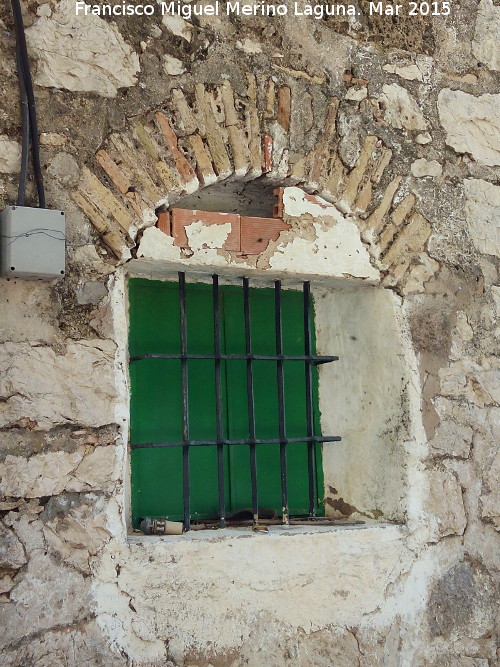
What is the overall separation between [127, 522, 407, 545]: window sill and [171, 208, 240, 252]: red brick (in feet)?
3.28

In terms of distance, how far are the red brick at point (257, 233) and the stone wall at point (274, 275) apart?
0.01 meters

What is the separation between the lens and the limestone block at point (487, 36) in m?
3.65

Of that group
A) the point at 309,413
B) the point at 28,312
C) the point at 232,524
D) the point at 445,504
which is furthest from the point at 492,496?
the point at 28,312

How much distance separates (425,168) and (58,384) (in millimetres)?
1763

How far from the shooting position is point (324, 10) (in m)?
3.33

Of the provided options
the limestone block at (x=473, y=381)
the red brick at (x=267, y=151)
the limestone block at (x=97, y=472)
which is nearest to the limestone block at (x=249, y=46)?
the red brick at (x=267, y=151)

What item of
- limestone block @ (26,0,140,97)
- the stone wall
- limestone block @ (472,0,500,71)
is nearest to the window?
the stone wall

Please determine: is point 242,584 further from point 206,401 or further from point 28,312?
point 28,312

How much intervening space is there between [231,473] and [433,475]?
78cm

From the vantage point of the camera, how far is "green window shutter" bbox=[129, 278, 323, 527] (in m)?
3.04

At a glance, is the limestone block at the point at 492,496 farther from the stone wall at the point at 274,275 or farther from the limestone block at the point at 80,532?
the limestone block at the point at 80,532

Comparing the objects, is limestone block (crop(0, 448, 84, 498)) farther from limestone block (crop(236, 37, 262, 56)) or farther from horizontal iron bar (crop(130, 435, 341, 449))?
limestone block (crop(236, 37, 262, 56))

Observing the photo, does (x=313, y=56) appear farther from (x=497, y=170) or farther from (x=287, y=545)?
(x=287, y=545)

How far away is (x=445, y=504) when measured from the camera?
3.21 metres
